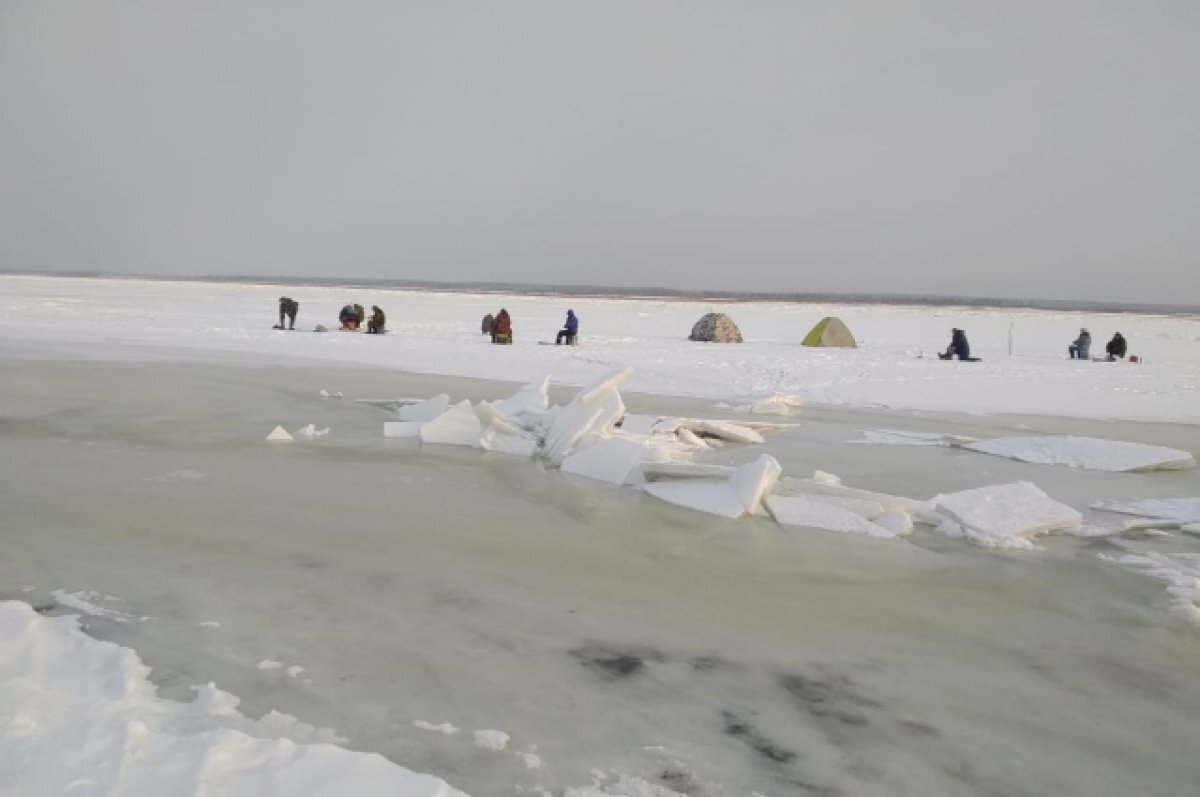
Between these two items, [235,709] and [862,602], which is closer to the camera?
[235,709]

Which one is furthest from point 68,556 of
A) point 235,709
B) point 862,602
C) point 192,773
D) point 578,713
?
point 862,602

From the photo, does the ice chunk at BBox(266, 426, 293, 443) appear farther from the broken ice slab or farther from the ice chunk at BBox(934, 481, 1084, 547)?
the ice chunk at BBox(934, 481, 1084, 547)

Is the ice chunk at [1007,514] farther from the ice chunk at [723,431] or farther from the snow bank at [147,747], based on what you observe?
the snow bank at [147,747]

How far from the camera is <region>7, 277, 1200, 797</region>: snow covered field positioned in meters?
2.88

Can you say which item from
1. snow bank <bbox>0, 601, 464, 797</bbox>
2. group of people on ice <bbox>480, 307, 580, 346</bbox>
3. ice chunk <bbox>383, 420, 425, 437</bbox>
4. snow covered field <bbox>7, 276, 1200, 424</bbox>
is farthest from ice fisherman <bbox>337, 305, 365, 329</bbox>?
snow bank <bbox>0, 601, 464, 797</bbox>

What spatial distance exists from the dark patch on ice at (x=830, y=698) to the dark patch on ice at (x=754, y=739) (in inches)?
12.0

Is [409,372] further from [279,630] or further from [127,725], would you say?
[127,725]

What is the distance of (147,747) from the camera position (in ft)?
8.91

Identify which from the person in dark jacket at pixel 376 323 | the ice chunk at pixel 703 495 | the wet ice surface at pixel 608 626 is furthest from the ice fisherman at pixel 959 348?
the ice chunk at pixel 703 495

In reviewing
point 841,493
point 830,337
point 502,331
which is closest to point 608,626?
point 841,493

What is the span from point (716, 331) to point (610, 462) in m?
17.7

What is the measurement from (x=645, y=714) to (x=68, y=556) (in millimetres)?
3390

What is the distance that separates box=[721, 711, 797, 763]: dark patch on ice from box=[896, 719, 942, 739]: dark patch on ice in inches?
21.1

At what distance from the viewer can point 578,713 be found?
3230mm
